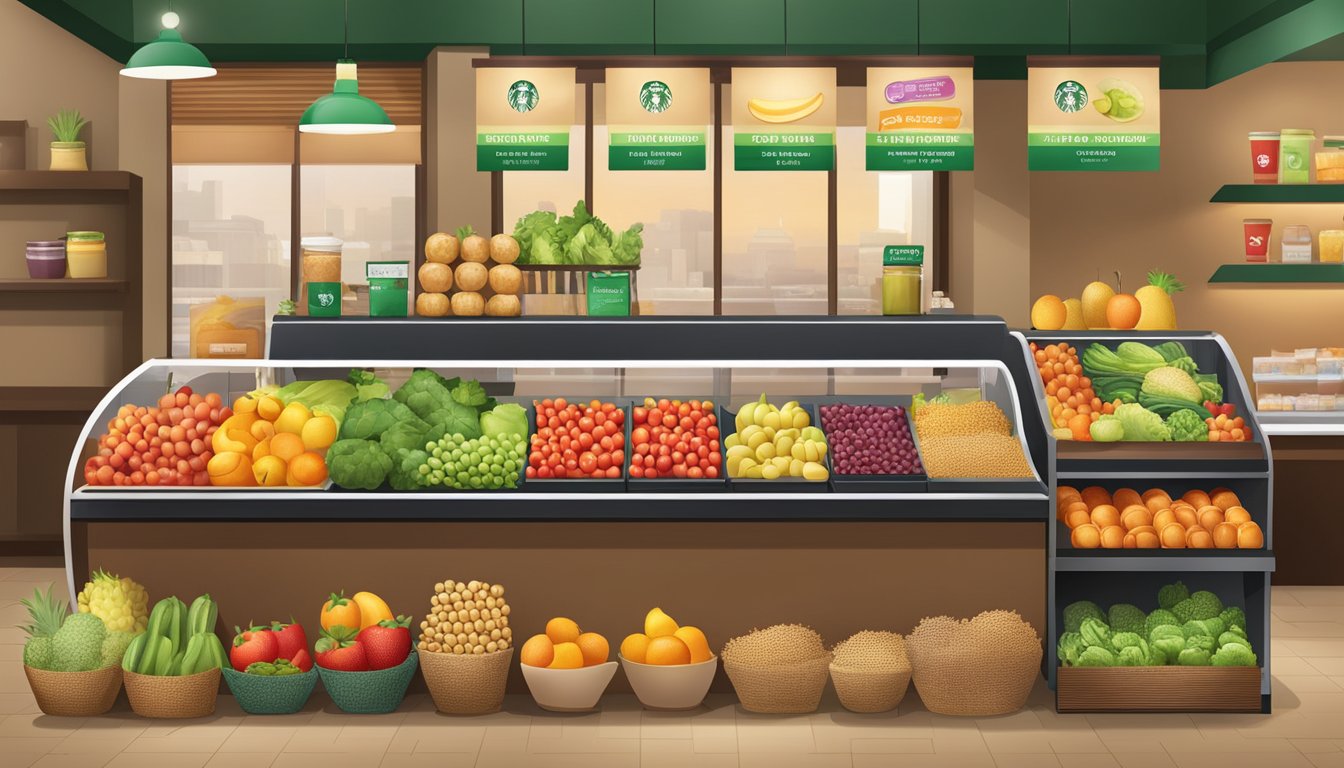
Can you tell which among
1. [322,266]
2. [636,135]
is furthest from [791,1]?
[322,266]

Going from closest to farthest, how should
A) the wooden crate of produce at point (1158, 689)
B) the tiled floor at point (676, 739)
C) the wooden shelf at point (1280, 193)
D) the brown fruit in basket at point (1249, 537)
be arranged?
the tiled floor at point (676, 739)
the wooden crate of produce at point (1158, 689)
the brown fruit in basket at point (1249, 537)
the wooden shelf at point (1280, 193)

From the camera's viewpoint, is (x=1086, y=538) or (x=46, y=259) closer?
(x=1086, y=538)

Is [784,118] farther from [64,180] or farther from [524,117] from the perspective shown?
[64,180]

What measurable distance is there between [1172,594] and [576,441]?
2431mm

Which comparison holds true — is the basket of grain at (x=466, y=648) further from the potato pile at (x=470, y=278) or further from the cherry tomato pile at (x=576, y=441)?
the potato pile at (x=470, y=278)

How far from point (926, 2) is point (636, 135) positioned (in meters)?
2.04

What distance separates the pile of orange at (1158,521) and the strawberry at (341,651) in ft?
8.77

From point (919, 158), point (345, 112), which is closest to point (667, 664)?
point (345, 112)

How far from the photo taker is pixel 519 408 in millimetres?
5508

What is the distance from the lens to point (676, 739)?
4777 mm

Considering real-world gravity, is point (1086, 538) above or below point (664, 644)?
above

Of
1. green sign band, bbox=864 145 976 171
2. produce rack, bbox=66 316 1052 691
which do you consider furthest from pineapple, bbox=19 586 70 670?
green sign band, bbox=864 145 976 171

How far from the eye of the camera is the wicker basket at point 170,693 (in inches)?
195

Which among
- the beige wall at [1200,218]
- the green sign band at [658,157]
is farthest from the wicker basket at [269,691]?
the beige wall at [1200,218]
